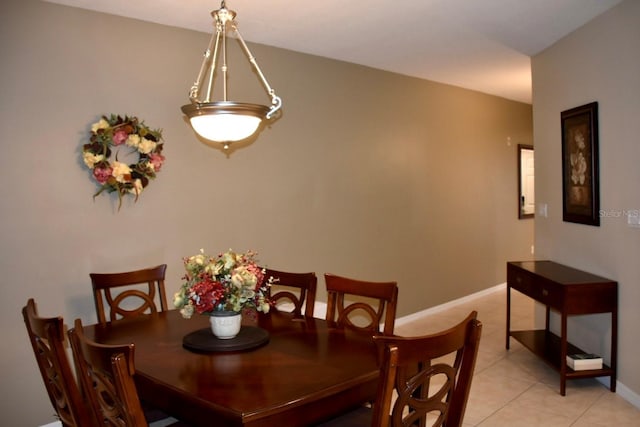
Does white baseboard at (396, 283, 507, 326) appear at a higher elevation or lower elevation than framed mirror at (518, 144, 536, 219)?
lower

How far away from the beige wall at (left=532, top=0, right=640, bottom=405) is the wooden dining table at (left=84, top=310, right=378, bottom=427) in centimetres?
206

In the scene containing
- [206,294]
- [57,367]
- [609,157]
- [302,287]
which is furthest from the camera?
[609,157]

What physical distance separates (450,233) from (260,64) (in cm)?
304

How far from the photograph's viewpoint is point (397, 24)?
3.51 meters

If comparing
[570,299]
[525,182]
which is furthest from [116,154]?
[525,182]

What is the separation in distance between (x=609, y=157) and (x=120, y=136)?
323 centimetres

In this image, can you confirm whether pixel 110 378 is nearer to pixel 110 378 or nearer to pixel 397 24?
pixel 110 378

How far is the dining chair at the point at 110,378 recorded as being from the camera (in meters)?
1.49

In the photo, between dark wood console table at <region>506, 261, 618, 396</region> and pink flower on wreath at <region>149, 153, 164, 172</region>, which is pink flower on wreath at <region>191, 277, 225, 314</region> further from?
dark wood console table at <region>506, 261, 618, 396</region>

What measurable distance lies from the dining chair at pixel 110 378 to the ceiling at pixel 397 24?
86.4 inches

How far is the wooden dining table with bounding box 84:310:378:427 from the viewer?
5.36 feet

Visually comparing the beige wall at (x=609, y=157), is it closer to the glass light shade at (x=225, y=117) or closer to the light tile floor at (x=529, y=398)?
the light tile floor at (x=529, y=398)

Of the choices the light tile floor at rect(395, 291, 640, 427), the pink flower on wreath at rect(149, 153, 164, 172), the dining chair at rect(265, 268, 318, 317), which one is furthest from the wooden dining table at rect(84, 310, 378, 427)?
the light tile floor at rect(395, 291, 640, 427)

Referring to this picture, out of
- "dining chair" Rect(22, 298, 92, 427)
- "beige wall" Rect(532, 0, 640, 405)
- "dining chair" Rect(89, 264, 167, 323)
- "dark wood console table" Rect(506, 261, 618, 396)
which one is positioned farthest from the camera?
"dark wood console table" Rect(506, 261, 618, 396)
